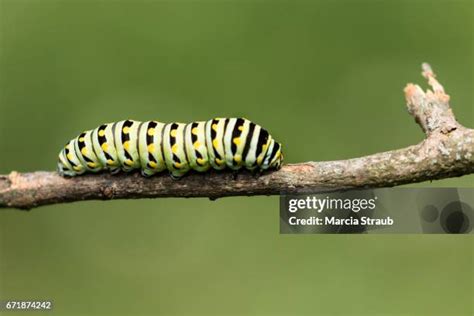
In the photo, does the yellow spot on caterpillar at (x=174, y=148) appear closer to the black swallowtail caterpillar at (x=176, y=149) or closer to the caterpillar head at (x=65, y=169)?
the black swallowtail caterpillar at (x=176, y=149)

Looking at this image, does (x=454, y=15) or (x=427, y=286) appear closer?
(x=427, y=286)

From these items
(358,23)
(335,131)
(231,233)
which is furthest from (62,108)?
(358,23)

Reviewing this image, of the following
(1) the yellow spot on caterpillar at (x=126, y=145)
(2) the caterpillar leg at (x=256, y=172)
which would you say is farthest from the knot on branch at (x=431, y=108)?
(1) the yellow spot on caterpillar at (x=126, y=145)

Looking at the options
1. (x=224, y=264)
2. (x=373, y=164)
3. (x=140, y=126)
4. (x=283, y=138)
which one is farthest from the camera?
(x=283, y=138)

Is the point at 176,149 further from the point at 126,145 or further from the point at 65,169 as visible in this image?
the point at 65,169

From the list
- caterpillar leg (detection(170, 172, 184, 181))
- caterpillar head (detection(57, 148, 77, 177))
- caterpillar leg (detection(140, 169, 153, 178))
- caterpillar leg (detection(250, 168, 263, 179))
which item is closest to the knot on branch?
caterpillar leg (detection(250, 168, 263, 179))

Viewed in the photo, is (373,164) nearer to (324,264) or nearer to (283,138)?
(324,264)
